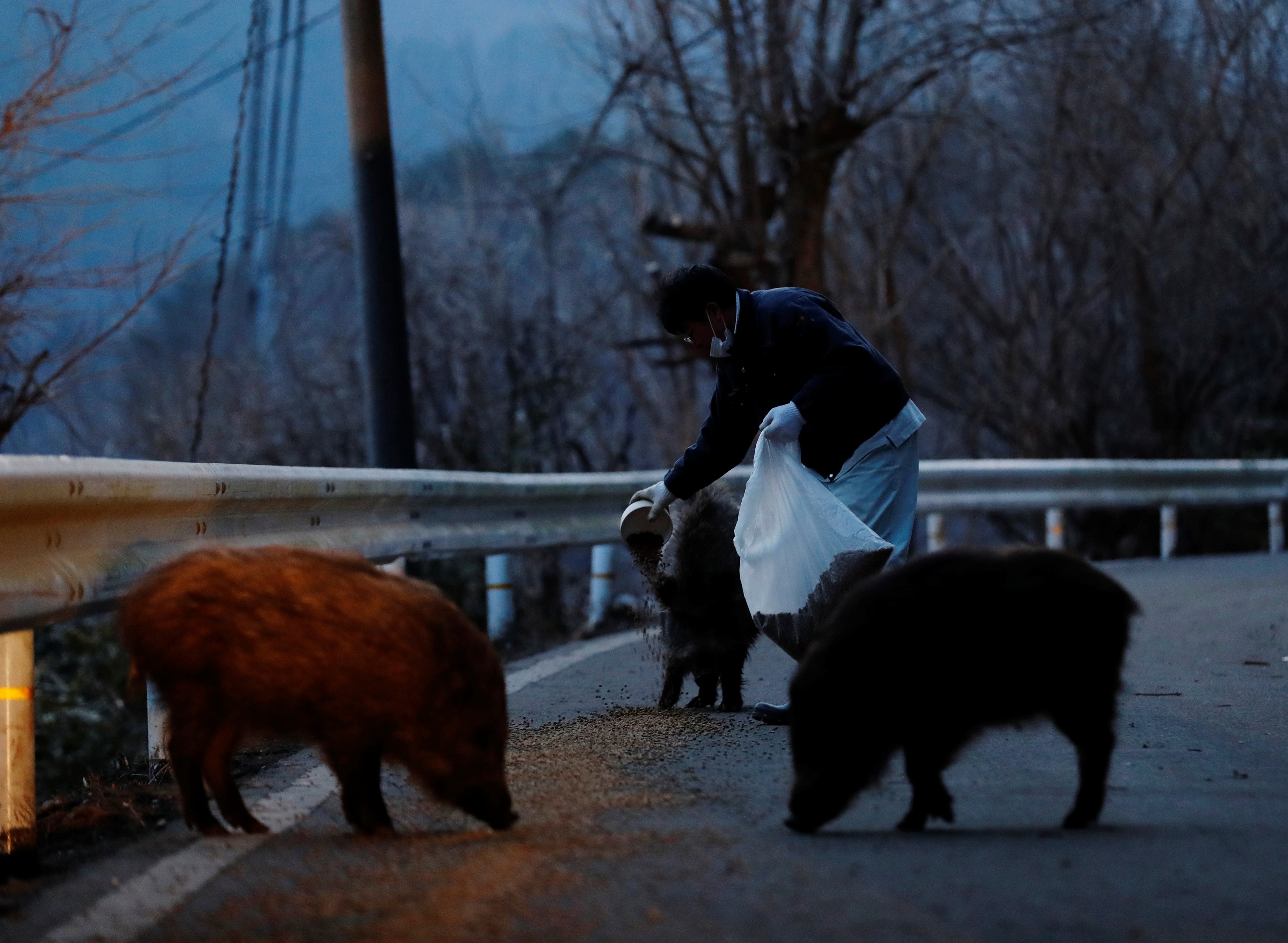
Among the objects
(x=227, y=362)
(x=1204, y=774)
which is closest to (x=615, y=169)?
(x=227, y=362)

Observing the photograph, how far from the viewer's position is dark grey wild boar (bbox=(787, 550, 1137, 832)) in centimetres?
386

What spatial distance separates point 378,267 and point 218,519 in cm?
514

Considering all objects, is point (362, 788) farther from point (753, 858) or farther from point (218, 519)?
point (218, 519)

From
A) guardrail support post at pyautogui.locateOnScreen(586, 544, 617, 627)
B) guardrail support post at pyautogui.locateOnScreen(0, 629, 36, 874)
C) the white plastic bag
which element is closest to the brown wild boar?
guardrail support post at pyautogui.locateOnScreen(0, 629, 36, 874)

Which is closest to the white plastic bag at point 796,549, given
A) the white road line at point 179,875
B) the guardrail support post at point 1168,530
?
the white road line at point 179,875

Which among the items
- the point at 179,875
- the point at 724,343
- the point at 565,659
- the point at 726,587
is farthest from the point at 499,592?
the point at 179,875

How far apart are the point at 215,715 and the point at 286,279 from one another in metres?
24.8

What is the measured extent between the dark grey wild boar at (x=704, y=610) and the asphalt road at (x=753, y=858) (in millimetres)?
718

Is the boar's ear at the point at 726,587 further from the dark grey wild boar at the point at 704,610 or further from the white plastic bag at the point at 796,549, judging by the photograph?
the white plastic bag at the point at 796,549

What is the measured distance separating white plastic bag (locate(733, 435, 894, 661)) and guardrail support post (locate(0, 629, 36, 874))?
8.88 ft

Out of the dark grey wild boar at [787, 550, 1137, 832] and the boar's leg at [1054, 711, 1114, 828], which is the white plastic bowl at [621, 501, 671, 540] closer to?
the dark grey wild boar at [787, 550, 1137, 832]

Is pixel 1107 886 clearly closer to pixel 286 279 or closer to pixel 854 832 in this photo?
pixel 854 832

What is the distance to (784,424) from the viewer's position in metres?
5.93

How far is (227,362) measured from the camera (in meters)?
22.0
